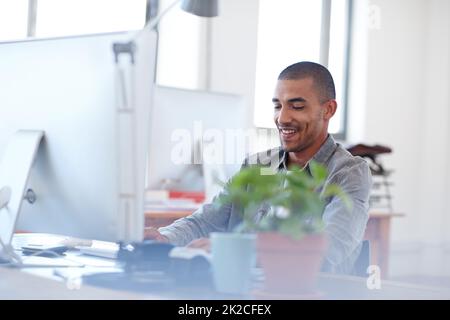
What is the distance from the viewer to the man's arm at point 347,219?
1.51 metres

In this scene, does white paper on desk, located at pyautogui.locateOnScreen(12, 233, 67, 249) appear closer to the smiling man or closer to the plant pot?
the smiling man

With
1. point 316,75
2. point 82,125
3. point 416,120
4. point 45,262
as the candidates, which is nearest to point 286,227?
point 82,125

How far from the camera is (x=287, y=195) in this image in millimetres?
1097

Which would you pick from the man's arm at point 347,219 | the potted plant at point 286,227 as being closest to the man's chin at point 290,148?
the man's arm at point 347,219

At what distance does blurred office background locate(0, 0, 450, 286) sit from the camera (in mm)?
5047

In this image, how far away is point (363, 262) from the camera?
5.94ft

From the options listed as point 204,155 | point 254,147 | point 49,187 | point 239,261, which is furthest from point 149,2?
point 239,261

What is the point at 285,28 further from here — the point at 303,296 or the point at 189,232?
the point at 303,296

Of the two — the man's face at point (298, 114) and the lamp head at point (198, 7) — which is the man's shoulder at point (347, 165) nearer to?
the man's face at point (298, 114)

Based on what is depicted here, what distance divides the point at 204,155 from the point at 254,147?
6.29 ft

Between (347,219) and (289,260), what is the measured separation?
1.65 ft

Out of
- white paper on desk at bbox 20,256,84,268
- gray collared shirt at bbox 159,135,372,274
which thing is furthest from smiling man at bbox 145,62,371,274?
white paper on desk at bbox 20,256,84,268

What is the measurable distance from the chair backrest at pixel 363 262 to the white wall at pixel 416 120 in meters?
4.56
